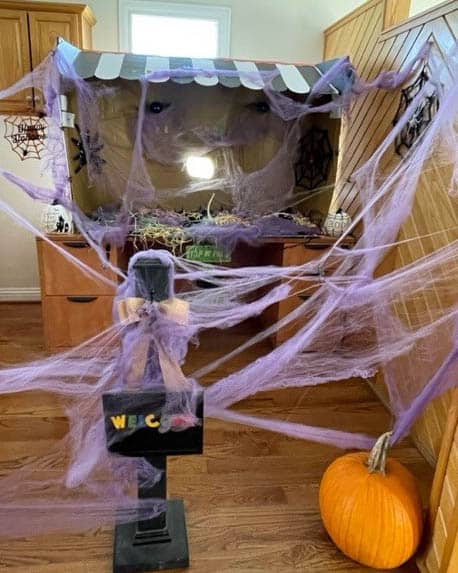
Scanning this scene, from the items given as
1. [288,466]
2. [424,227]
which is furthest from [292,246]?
[288,466]

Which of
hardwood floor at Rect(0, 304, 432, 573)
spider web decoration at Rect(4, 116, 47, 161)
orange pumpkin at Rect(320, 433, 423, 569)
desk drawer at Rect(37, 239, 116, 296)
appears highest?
spider web decoration at Rect(4, 116, 47, 161)

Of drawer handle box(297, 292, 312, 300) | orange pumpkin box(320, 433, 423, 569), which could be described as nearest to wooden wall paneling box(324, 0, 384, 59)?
drawer handle box(297, 292, 312, 300)

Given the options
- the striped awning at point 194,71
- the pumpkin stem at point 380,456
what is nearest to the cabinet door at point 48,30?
the striped awning at point 194,71

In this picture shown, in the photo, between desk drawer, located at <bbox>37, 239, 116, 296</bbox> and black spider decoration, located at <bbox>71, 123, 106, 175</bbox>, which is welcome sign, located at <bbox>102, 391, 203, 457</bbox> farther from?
black spider decoration, located at <bbox>71, 123, 106, 175</bbox>

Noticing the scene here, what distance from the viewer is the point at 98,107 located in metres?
2.74

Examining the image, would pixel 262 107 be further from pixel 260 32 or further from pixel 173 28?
pixel 173 28

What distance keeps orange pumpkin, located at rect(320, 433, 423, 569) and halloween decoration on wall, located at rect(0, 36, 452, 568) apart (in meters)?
0.18

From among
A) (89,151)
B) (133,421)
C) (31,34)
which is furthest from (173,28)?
(133,421)

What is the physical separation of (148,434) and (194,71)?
205 cm

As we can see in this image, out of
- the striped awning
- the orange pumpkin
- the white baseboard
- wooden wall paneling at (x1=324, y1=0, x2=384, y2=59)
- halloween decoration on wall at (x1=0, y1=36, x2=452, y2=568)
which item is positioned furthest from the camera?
the white baseboard

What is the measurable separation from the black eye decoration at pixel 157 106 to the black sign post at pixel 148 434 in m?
1.91

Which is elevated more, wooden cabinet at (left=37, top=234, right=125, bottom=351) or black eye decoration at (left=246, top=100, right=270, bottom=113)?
black eye decoration at (left=246, top=100, right=270, bottom=113)

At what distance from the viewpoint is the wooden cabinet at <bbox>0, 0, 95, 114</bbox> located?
9.32ft

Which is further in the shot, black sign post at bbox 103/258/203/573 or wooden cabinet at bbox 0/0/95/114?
wooden cabinet at bbox 0/0/95/114
